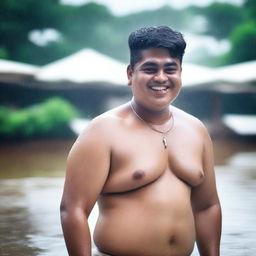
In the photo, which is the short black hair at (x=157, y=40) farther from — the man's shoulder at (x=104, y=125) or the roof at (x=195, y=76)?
the roof at (x=195, y=76)

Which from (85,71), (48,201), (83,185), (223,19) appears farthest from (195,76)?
(223,19)

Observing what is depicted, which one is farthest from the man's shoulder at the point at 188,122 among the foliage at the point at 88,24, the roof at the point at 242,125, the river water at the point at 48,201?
the foliage at the point at 88,24

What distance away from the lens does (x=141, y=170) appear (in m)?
2.26

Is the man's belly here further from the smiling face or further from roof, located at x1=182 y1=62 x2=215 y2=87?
roof, located at x1=182 y1=62 x2=215 y2=87

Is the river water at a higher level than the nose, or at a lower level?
lower

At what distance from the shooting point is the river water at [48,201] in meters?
3.82

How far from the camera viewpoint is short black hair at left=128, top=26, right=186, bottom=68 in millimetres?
2238

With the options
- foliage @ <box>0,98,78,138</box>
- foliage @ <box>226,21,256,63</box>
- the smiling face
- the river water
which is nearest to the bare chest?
the smiling face

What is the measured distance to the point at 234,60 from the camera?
85.6 ft

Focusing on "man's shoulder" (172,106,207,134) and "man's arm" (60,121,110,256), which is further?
"man's shoulder" (172,106,207,134)

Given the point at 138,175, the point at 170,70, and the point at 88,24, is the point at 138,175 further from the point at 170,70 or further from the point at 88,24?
the point at 88,24

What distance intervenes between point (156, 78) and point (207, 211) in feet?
2.15

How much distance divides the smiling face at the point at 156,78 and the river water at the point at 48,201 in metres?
1.51

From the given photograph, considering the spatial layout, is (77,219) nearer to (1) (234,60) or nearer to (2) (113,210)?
(2) (113,210)
